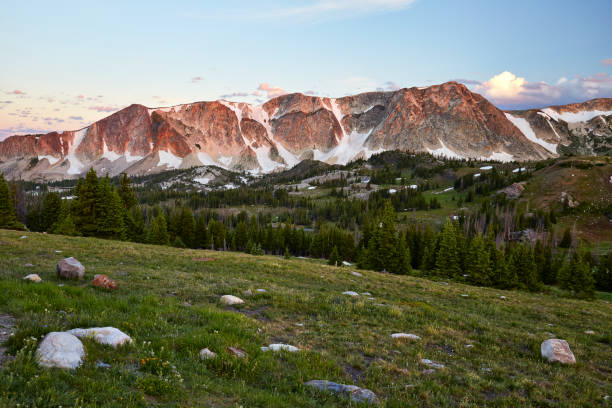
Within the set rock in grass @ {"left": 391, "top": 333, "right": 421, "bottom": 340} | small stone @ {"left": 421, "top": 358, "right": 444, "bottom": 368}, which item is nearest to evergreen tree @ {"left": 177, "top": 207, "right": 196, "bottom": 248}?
rock in grass @ {"left": 391, "top": 333, "right": 421, "bottom": 340}

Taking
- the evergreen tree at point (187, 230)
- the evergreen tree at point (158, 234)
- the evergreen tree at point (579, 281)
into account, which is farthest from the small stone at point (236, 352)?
the evergreen tree at point (187, 230)

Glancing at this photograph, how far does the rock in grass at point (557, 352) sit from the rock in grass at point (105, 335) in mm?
13479

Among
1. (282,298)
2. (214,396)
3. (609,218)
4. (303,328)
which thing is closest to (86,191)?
(282,298)

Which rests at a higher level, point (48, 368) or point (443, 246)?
point (48, 368)

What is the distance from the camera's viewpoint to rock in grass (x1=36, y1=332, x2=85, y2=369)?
6.46 m

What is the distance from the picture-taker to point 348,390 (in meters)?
7.66

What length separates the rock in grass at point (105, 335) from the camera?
7.80 m

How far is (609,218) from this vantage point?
509 feet

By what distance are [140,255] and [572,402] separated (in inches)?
1091

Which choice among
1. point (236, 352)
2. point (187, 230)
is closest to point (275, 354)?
point (236, 352)

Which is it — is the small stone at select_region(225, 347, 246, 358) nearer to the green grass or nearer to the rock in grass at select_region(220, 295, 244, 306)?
the green grass

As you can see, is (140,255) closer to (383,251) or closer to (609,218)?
(383,251)

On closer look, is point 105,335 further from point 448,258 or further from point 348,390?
point 448,258

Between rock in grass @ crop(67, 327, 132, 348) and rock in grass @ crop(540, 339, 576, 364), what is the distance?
531 inches
